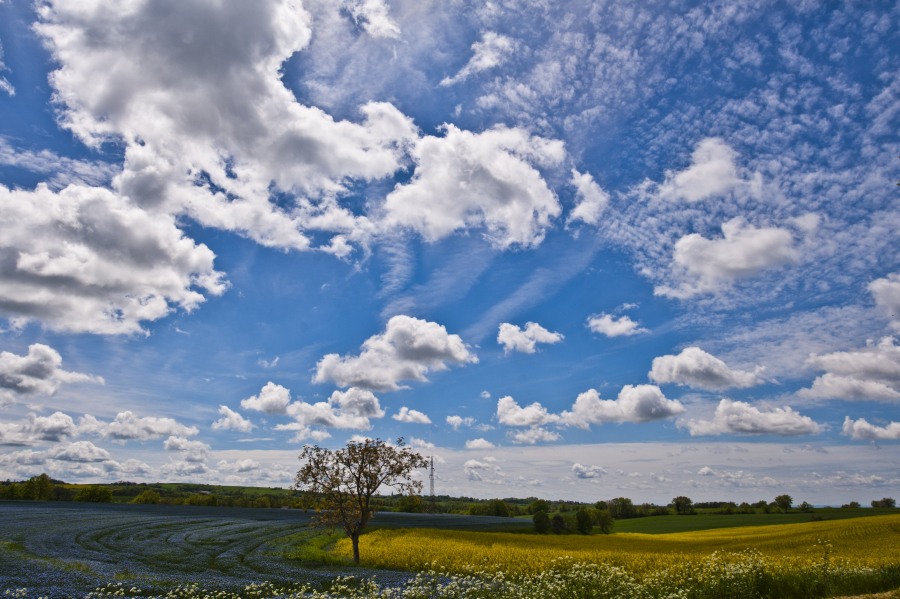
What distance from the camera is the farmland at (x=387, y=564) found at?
18750 mm

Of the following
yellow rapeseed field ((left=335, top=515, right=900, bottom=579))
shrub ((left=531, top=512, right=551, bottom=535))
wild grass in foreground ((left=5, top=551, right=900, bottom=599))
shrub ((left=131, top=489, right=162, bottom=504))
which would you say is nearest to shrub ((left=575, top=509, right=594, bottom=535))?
shrub ((left=531, top=512, right=551, bottom=535))

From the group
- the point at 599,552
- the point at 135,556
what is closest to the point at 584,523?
the point at 599,552

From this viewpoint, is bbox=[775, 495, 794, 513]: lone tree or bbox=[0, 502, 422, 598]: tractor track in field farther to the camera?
bbox=[775, 495, 794, 513]: lone tree

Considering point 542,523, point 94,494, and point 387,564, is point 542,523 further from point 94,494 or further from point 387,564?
point 94,494

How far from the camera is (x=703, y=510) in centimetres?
14950

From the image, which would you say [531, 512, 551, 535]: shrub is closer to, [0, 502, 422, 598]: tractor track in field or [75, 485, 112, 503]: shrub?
[0, 502, 422, 598]: tractor track in field

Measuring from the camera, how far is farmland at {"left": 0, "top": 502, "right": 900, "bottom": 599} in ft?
61.5

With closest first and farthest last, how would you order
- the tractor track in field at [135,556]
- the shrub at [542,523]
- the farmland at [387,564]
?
1. the farmland at [387,564]
2. the tractor track in field at [135,556]
3. the shrub at [542,523]

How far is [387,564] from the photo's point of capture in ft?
119

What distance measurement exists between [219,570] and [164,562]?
4.66m

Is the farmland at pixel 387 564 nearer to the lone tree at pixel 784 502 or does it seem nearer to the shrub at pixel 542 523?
the shrub at pixel 542 523

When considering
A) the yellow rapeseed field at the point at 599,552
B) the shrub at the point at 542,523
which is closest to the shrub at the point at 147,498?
the yellow rapeseed field at the point at 599,552

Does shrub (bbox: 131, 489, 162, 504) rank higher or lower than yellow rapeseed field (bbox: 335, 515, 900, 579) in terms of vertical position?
lower

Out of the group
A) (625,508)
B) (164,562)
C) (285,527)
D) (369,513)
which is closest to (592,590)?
(369,513)
